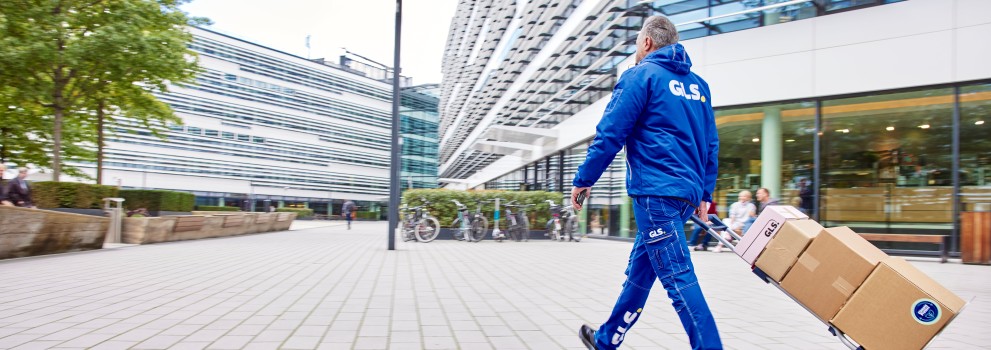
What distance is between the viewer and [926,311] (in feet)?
8.23

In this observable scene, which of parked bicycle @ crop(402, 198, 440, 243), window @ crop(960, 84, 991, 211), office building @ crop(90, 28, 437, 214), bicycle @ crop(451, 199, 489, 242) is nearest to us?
window @ crop(960, 84, 991, 211)

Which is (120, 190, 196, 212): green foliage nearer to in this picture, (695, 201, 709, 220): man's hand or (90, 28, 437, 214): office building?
(695, 201, 709, 220): man's hand

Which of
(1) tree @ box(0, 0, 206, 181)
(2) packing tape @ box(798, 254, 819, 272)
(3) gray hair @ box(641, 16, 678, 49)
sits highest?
(1) tree @ box(0, 0, 206, 181)

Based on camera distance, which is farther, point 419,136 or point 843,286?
point 419,136

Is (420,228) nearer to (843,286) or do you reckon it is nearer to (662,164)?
(662,164)

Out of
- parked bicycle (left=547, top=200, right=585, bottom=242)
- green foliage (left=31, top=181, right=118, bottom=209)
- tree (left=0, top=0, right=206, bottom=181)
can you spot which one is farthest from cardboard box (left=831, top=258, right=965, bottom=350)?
green foliage (left=31, top=181, right=118, bottom=209)

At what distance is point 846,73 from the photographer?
1309 centimetres

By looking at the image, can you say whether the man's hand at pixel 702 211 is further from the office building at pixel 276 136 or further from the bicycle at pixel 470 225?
the office building at pixel 276 136

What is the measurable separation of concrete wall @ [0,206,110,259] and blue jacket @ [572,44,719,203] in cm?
908

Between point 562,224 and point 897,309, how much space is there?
16312mm

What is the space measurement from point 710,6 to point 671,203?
14070 mm

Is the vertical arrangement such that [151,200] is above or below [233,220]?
above

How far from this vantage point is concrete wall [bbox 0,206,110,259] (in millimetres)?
8555

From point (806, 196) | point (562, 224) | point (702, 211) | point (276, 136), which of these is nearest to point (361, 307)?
point (702, 211)
